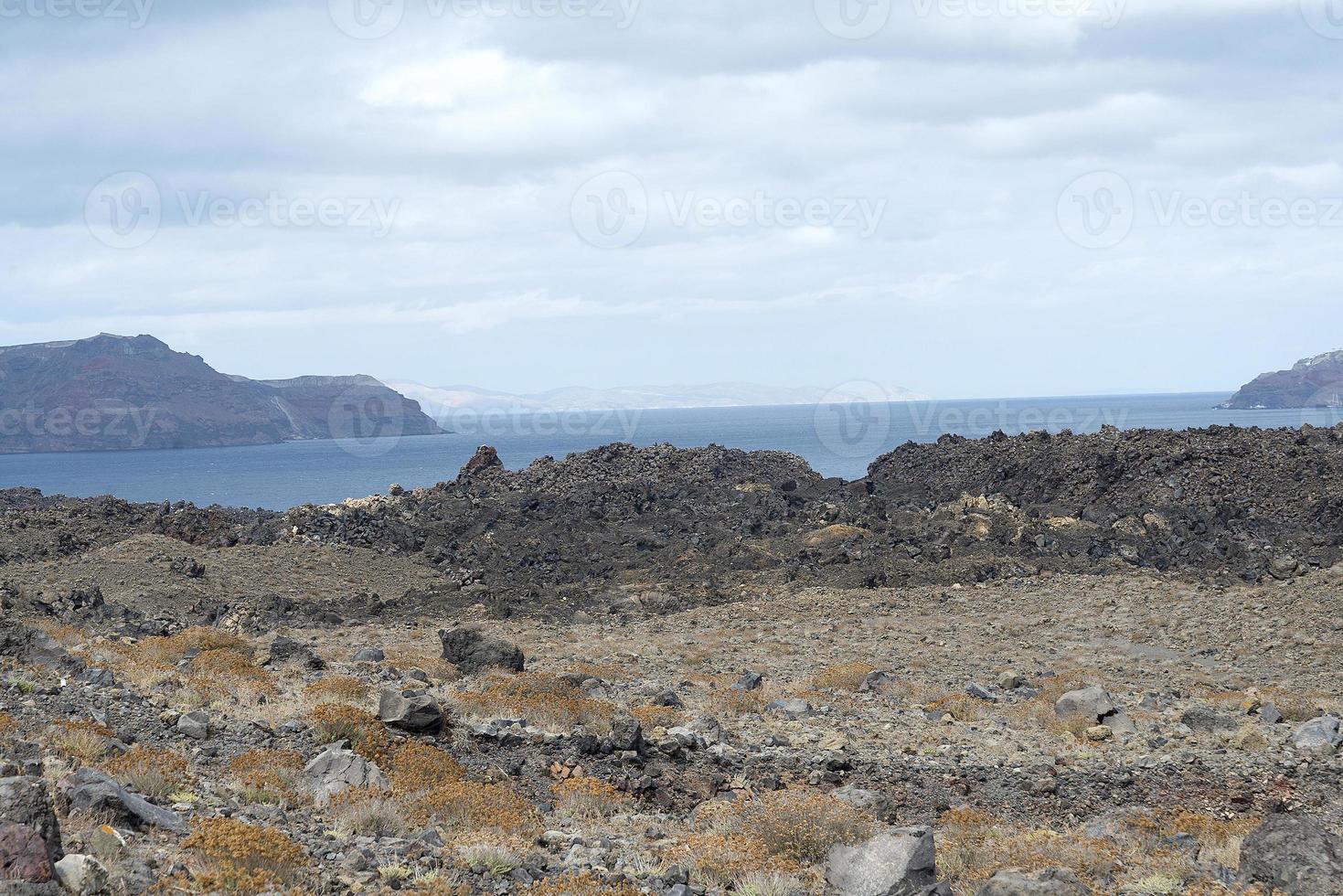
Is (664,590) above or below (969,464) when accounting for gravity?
below

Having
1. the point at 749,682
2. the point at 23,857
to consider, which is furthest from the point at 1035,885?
the point at 749,682

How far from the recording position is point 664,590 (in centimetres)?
3194

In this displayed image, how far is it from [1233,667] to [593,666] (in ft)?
44.3

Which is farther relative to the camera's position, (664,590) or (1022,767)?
(664,590)

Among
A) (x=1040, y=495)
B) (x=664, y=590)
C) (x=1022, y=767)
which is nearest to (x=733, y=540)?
(x=664, y=590)

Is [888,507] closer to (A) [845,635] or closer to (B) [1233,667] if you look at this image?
(A) [845,635]

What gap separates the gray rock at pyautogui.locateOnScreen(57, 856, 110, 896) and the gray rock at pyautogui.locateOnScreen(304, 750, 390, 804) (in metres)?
3.50

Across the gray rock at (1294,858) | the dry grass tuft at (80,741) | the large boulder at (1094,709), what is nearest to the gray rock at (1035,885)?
the gray rock at (1294,858)

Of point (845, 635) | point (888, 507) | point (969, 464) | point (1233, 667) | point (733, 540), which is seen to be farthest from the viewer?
point (969, 464)

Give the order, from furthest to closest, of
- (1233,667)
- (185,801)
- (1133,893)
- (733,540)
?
(733,540) → (1233,667) → (185,801) → (1133,893)

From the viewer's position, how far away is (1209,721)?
15188 millimetres

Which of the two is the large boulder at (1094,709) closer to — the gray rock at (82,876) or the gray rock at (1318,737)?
the gray rock at (1318,737)

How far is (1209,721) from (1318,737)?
5.20 feet

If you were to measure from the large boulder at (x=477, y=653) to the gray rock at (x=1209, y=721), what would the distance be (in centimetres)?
1197
